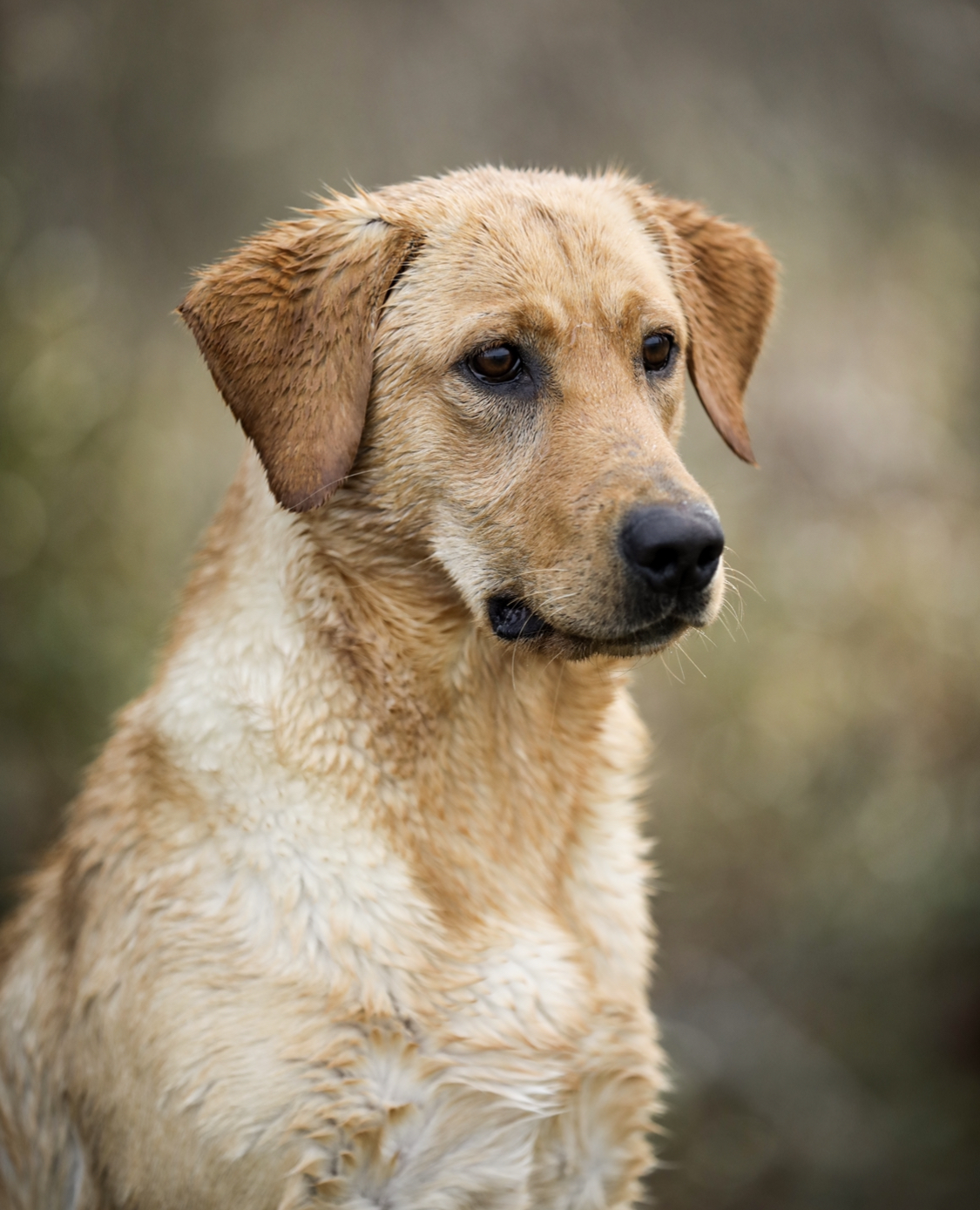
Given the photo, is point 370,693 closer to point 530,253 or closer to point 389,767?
point 389,767

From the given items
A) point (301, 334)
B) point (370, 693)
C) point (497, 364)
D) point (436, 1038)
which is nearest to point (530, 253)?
point (497, 364)

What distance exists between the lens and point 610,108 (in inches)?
209

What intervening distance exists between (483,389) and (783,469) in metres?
3.24

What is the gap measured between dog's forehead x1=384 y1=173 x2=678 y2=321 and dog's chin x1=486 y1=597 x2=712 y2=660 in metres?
0.67

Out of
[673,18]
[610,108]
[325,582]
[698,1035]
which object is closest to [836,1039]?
[698,1035]

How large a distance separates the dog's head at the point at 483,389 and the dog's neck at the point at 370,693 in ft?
0.43

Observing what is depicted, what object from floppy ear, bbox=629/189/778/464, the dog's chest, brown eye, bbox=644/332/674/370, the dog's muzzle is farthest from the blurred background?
the dog's muzzle

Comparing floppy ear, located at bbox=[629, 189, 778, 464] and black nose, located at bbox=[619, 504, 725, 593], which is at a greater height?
floppy ear, located at bbox=[629, 189, 778, 464]

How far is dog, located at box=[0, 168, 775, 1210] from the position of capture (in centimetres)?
224

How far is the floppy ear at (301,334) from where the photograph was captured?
245 cm

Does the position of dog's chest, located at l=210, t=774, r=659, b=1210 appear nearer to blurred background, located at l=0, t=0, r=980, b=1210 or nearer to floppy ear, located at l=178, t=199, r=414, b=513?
floppy ear, located at l=178, t=199, r=414, b=513

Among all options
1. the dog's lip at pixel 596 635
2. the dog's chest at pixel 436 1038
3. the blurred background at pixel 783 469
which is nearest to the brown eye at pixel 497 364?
the dog's lip at pixel 596 635

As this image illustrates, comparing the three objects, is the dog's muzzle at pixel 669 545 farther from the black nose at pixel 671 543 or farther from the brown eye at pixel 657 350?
the brown eye at pixel 657 350

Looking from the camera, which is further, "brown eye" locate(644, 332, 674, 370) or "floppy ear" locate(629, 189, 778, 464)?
"floppy ear" locate(629, 189, 778, 464)
